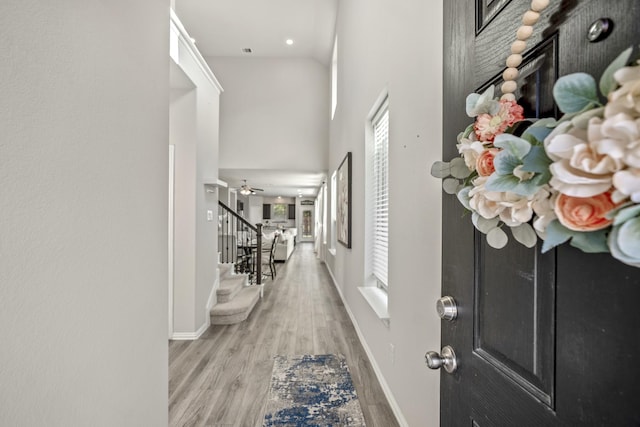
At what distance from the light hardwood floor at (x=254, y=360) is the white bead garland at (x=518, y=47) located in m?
2.01

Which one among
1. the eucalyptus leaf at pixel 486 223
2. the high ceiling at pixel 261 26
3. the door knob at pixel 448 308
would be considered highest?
the high ceiling at pixel 261 26

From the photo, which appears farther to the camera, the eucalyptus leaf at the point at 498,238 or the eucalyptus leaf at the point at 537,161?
the eucalyptus leaf at the point at 498,238

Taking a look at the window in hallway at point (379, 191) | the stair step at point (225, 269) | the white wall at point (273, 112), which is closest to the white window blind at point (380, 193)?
the window in hallway at point (379, 191)

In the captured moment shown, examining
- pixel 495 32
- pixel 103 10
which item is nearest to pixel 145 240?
pixel 103 10

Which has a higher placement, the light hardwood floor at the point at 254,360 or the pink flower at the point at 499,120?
the pink flower at the point at 499,120

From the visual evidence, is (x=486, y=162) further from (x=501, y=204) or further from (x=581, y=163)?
(x=581, y=163)

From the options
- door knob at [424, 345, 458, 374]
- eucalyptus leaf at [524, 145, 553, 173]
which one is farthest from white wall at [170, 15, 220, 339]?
eucalyptus leaf at [524, 145, 553, 173]

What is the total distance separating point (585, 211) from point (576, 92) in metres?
0.15

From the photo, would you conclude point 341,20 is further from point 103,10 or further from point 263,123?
point 103,10

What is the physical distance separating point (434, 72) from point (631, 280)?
3.96 ft

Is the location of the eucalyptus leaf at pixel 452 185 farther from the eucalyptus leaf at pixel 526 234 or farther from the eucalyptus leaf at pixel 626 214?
the eucalyptus leaf at pixel 626 214

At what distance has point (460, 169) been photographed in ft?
2.23

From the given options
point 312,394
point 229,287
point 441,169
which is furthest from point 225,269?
point 441,169

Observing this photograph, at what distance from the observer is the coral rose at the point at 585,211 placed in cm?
38
